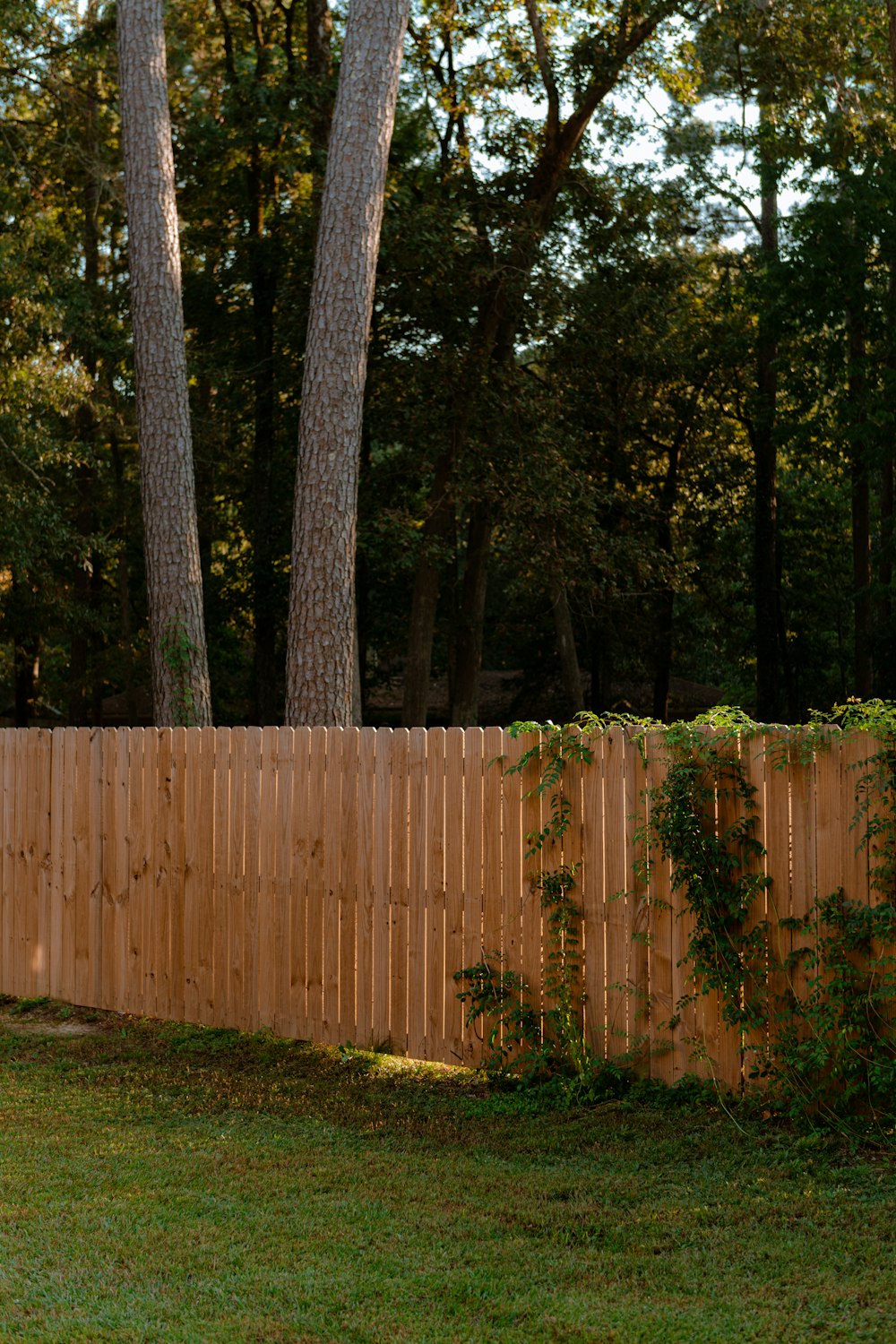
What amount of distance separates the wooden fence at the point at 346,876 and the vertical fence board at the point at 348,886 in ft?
0.04

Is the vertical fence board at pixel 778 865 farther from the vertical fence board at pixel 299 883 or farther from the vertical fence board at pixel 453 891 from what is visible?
the vertical fence board at pixel 299 883

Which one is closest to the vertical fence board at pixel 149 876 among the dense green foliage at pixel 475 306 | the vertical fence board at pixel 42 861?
the vertical fence board at pixel 42 861

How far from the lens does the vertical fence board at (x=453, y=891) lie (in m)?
6.45

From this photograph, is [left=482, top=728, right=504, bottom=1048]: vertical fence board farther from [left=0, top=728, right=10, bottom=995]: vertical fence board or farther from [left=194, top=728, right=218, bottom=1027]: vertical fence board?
[left=0, top=728, right=10, bottom=995]: vertical fence board

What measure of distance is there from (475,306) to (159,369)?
1060 centimetres

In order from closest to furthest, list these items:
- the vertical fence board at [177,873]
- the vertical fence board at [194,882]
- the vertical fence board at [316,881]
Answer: the vertical fence board at [316,881]
the vertical fence board at [194,882]
the vertical fence board at [177,873]

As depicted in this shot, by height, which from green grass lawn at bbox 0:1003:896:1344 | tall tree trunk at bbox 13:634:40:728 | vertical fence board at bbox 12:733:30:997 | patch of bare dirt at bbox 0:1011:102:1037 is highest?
tall tree trunk at bbox 13:634:40:728

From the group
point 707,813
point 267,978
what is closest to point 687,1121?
point 707,813

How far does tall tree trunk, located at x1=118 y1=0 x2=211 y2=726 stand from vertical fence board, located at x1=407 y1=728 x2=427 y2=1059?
383 centimetres

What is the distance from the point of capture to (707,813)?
223 inches

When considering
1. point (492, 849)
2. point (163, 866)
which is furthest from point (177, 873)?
point (492, 849)

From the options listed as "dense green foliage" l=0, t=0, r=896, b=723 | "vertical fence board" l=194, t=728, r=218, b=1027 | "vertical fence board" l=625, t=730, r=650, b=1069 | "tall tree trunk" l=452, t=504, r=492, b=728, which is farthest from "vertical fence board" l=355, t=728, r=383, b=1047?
"tall tree trunk" l=452, t=504, r=492, b=728

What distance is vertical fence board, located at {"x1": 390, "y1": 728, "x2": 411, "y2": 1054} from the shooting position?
22.0 feet

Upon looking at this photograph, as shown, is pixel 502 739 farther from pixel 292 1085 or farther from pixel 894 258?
pixel 894 258
